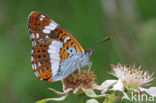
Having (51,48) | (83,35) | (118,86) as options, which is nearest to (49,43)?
(51,48)

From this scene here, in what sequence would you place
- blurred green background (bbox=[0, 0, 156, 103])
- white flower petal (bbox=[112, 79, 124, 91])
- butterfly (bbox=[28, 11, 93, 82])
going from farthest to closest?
blurred green background (bbox=[0, 0, 156, 103]) < butterfly (bbox=[28, 11, 93, 82]) < white flower petal (bbox=[112, 79, 124, 91])

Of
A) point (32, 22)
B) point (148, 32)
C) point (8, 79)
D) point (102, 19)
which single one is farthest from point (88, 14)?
point (32, 22)

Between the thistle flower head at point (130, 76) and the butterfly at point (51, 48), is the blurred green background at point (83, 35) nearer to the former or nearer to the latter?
the thistle flower head at point (130, 76)

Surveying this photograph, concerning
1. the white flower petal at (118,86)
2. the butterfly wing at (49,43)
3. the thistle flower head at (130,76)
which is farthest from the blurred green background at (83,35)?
the white flower petal at (118,86)

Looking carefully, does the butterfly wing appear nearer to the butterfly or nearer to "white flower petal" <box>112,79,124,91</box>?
the butterfly

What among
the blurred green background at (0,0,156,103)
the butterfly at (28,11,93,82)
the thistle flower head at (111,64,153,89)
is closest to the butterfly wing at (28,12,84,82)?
the butterfly at (28,11,93,82)

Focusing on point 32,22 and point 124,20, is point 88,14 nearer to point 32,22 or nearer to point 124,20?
point 124,20

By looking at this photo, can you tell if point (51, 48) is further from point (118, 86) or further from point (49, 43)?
point (118, 86)
